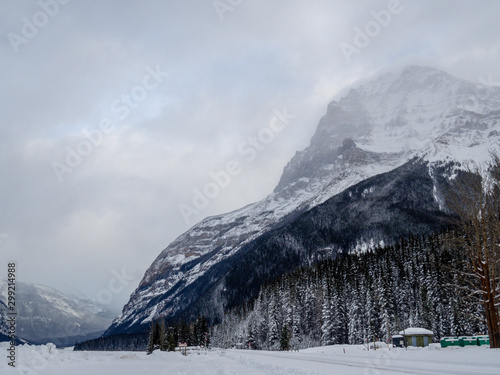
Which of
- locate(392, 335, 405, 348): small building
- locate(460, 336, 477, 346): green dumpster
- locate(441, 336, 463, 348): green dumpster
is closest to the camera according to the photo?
locate(460, 336, 477, 346): green dumpster

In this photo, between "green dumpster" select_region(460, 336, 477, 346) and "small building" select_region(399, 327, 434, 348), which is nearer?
"green dumpster" select_region(460, 336, 477, 346)

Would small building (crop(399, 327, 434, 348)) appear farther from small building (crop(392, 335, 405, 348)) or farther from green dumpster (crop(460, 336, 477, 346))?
green dumpster (crop(460, 336, 477, 346))

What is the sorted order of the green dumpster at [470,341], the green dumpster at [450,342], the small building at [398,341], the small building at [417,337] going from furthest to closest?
1. the small building at [398,341]
2. the small building at [417,337]
3. the green dumpster at [450,342]
4. the green dumpster at [470,341]

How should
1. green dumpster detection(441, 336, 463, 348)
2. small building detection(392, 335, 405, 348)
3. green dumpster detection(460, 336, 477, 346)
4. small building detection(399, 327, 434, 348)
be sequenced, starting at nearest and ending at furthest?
1. green dumpster detection(460, 336, 477, 346)
2. green dumpster detection(441, 336, 463, 348)
3. small building detection(399, 327, 434, 348)
4. small building detection(392, 335, 405, 348)

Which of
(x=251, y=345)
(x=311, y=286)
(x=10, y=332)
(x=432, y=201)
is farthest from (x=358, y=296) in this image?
(x=432, y=201)

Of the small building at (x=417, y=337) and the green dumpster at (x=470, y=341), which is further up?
the green dumpster at (x=470, y=341)

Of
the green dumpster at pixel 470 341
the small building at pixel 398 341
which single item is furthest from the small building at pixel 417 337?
the green dumpster at pixel 470 341

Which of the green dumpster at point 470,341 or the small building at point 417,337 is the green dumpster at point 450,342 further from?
the small building at point 417,337

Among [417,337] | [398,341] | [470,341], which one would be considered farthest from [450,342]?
[398,341]

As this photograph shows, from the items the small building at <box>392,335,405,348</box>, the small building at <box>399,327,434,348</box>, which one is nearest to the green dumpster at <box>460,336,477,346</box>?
the small building at <box>399,327,434,348</box>

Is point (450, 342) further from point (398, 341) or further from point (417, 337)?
point (398, 341)

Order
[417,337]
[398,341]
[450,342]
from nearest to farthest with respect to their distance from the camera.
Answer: [450,342] < [417,337] < [398,341]

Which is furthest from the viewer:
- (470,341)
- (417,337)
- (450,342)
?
(417,337)

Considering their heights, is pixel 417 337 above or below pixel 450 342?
below
